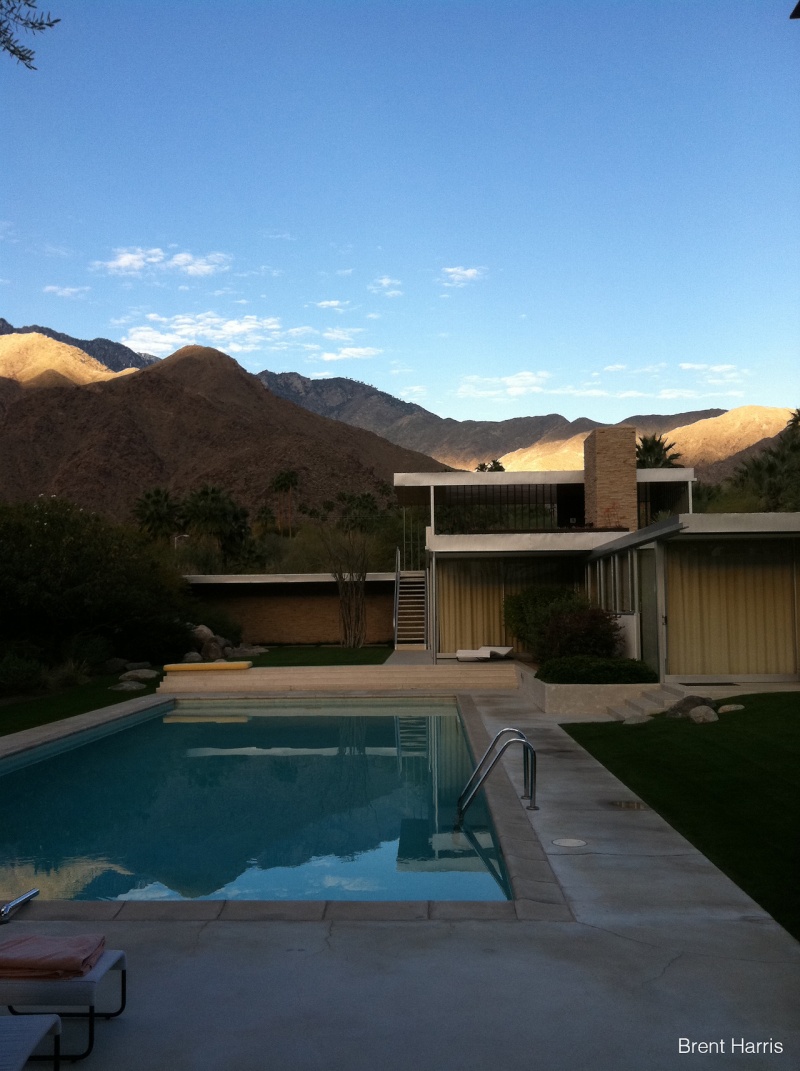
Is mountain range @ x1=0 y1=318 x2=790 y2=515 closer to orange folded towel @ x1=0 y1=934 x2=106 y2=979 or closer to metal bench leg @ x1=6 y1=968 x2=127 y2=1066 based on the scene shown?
metal bench leg @ x1=6 y1=968 x2=127 y2=1066

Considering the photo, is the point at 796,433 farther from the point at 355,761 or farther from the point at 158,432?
the point at 158,432

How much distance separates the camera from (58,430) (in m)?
91.1

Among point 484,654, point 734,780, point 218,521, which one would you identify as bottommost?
point 484,654

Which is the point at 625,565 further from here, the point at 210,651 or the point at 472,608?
the point at 210,651

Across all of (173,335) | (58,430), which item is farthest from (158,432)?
(173,335)

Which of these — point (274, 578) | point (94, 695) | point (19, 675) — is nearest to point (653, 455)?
point (274, 578)

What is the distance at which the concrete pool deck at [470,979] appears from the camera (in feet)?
11.4

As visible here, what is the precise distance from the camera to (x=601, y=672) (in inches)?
542

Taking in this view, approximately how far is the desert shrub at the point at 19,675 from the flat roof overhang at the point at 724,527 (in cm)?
1039

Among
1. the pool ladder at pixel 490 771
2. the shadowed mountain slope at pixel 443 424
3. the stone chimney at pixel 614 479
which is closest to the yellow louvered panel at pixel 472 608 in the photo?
the stone chimney at pixel 614 479

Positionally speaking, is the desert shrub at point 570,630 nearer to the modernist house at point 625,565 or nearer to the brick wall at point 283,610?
the modernist house at point 625,565

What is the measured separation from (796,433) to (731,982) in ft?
132

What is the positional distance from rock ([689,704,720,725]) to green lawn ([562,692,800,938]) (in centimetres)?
12

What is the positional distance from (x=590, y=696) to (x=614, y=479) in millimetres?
9371
